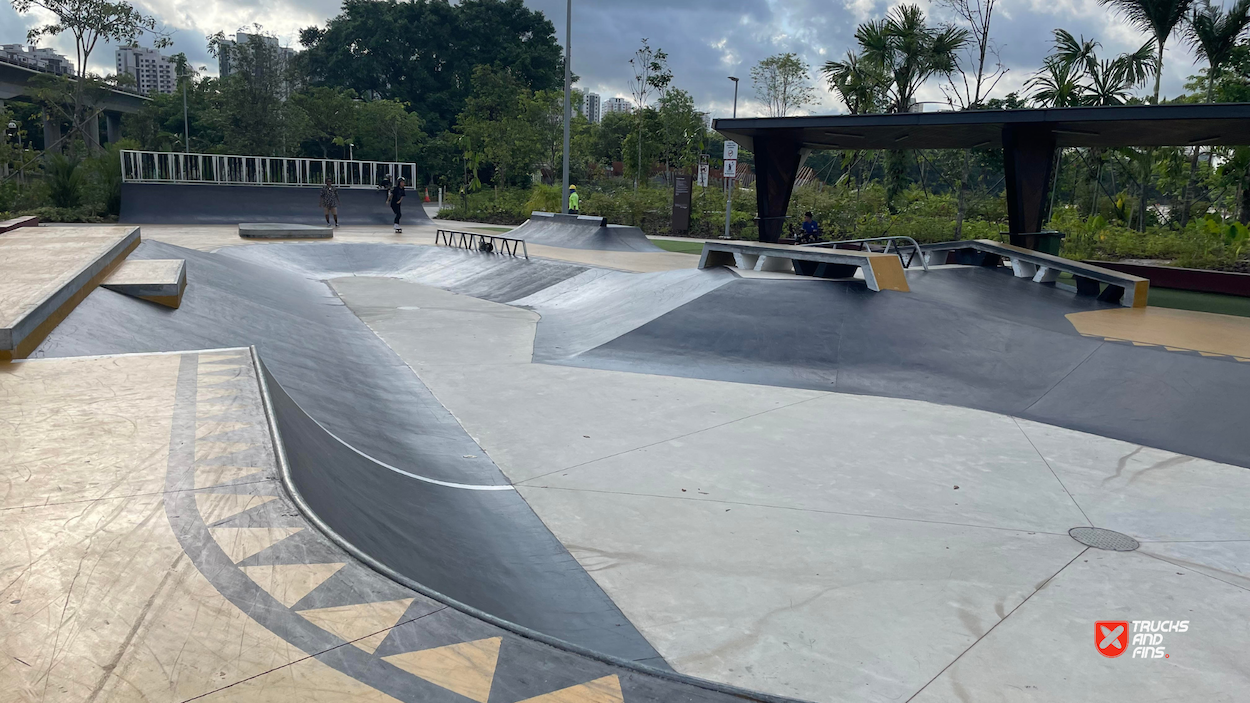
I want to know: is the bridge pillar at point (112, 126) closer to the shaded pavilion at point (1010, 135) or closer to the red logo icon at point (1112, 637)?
the shaded pavilion at point (1010, 135)

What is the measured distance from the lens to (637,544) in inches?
174

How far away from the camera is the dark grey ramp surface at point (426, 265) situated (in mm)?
15195

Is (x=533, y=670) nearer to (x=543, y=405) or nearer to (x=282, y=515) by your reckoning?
(x=282, y=515)

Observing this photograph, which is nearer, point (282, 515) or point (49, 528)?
point (49, 528)

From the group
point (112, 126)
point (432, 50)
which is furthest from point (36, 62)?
point (432, 50)

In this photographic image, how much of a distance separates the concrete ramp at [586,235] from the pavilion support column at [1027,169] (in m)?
9.32

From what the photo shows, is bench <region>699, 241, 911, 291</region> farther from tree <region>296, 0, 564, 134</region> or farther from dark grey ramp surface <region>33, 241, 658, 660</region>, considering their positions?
tree <region>296, 0, 564, 134</region>

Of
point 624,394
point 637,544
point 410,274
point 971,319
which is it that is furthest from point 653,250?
point 637,544

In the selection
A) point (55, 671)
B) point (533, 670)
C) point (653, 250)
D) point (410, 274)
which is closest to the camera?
point (55, 671)

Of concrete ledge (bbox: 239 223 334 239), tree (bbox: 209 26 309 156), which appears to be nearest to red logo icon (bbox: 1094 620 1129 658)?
concrete ledge (bbox: 239 223 334 239)

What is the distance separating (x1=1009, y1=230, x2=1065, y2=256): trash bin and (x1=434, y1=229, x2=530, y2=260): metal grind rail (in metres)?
9.69

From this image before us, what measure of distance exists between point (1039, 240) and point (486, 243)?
1206 centimetres

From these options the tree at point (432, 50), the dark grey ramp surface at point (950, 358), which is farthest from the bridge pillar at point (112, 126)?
the dark grey ramp surface at point (950, 358)

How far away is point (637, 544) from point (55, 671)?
9.46 ft
